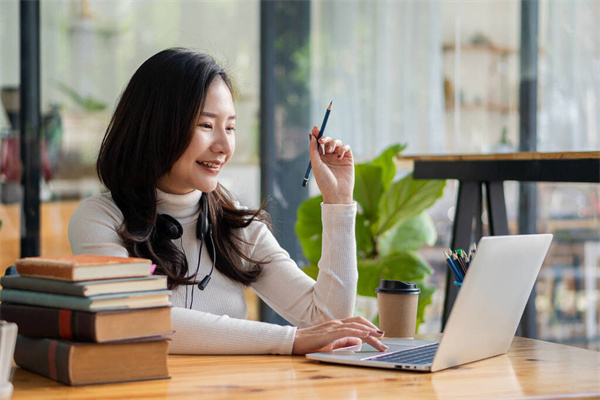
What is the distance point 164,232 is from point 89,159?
192 centimetres

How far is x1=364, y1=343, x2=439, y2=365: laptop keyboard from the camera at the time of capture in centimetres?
139

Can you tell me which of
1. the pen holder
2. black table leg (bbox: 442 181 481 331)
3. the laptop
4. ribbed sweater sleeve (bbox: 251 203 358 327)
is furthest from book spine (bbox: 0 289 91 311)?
black table leg (bbox: 442 181 481 331)

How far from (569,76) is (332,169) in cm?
176

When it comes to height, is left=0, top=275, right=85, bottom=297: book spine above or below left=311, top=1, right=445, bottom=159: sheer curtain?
below

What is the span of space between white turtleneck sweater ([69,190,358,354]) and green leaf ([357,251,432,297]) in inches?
42.2

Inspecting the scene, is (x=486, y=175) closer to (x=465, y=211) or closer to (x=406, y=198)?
(x=465, y=211)

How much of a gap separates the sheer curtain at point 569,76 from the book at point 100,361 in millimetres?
2357

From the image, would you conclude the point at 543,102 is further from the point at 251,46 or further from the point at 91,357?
the point at 91,357

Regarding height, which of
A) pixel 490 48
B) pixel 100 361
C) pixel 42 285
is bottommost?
pixel 100 361

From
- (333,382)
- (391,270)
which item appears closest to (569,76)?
(391,270)

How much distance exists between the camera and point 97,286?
1202 mm

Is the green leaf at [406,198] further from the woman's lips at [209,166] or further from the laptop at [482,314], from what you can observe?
the laptop at [482,314]

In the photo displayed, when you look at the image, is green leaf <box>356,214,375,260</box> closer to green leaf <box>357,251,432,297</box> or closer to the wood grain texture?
green leaf <box>357,251,432,297</box>

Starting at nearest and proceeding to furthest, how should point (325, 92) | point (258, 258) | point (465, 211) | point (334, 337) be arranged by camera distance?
point (334, 337) < point (258, 258) < point (465, 211) < point (325, 92)
